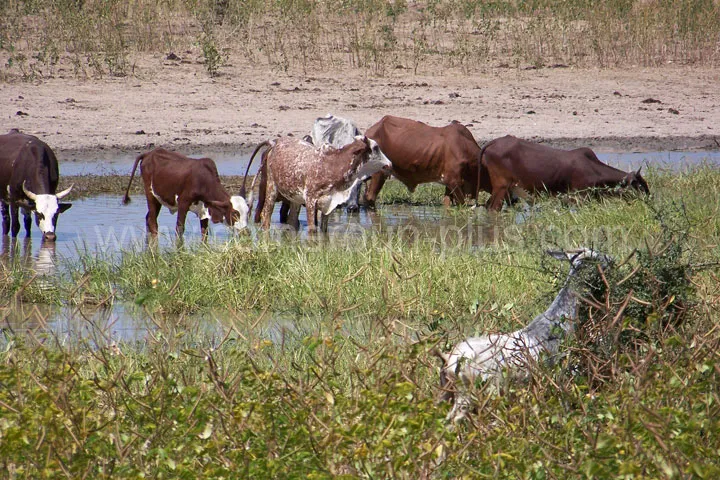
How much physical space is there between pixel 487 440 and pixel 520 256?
14.4 feet

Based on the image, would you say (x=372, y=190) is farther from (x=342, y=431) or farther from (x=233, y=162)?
(x=342, y=431)

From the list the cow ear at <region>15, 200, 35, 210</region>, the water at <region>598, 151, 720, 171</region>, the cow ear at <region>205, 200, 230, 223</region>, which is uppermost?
the cow ear at <region>15, 200, 35, 210</region>

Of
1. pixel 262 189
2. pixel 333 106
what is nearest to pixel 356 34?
pixel 333 106

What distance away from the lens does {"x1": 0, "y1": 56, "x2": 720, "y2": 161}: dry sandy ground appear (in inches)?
601

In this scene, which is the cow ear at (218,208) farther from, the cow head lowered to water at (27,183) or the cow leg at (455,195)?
the cow leg at (455,195)

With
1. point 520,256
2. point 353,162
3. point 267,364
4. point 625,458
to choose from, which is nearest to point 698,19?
point 353,162

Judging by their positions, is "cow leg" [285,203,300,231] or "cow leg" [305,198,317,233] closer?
"cow leg" [305,198,317,233]

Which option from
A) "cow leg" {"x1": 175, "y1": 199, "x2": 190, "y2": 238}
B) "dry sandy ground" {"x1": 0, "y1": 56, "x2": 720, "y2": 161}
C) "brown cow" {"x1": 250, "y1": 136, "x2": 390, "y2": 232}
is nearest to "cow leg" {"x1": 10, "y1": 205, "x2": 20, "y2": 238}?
"cow leg" {"x1": 175, "y1": 199, "x2": 190, "y2": 238}

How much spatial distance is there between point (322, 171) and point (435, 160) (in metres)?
2.22

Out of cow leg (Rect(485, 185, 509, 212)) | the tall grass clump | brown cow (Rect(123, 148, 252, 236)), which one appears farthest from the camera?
cow leg (Rect(485, 185, 509, 212))

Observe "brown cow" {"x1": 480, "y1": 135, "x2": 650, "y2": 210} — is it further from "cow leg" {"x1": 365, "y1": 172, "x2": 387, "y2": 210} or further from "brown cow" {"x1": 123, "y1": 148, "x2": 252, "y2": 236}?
"brown cow" {"x1": 123, "y1": 148, "x2": 252, "y2": 236}

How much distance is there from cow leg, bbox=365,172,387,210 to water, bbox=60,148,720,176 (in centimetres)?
240

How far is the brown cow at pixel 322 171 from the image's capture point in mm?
10250

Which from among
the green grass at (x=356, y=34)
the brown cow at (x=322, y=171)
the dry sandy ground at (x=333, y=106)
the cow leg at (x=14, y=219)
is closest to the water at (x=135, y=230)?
the cow leg at (x=14, y=219)
